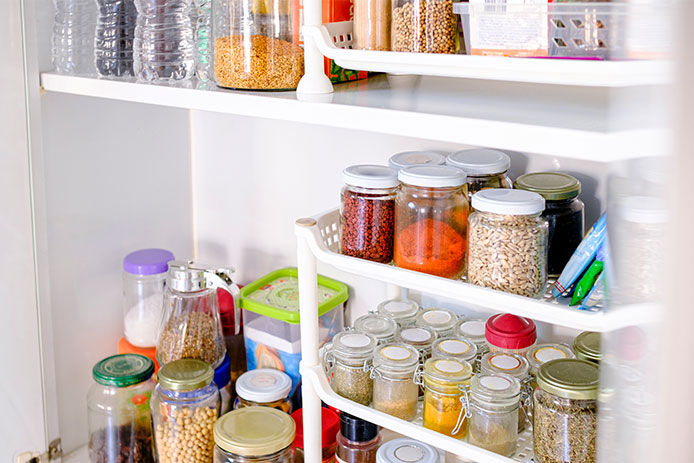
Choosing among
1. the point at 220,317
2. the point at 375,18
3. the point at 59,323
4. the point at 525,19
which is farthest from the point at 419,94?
the point at 59,323

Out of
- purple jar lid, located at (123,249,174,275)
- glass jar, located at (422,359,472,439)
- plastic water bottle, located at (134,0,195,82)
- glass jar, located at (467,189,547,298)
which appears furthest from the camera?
purple jar lid, located at (123,249,174,275)

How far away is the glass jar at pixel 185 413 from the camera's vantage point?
3.89 ft

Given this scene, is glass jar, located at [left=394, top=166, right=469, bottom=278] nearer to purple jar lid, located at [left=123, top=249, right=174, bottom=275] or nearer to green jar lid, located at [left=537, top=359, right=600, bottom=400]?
green jar lid, located at [left=537, top=359, right=600, bottom=400]

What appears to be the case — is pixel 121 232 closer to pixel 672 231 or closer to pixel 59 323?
pixel 59 323

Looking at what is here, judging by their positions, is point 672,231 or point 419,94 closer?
point 672,231

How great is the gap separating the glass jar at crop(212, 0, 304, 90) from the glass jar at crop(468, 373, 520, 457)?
455 millimetres

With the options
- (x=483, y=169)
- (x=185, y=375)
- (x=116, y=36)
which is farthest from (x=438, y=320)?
(x=116, y=36)

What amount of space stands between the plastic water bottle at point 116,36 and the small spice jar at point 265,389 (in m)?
0.51

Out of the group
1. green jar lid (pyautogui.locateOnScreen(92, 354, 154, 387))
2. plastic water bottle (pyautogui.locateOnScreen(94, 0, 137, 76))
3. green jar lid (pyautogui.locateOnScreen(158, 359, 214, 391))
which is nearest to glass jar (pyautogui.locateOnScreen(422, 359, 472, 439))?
green jar lid (pyautogui.locateOnScreen(158, 359, 214, 391))

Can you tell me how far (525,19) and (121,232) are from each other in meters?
0.89

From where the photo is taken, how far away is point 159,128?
4.71ft

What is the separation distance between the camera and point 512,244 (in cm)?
86

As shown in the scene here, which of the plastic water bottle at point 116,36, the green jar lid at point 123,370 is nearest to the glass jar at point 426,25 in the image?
the plastic water bottle at point 116,36

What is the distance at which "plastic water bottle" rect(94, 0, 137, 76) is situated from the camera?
1.15 meters
